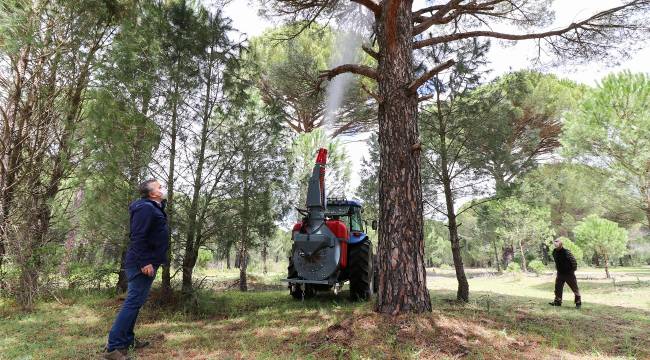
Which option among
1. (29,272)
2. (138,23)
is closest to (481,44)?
(138,23)

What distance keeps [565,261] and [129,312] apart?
328 inches

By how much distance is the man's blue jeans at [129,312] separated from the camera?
3.19 metres

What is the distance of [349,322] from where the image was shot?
12.5 ft

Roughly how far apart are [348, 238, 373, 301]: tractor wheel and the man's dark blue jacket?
4114mm

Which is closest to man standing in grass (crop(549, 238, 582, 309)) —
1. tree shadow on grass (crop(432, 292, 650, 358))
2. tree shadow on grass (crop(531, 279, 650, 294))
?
tree shadow on grass (crop(432, 292, 650, 358))

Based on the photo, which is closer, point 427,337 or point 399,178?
point 427,337

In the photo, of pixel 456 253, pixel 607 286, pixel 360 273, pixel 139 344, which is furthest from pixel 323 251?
pixel 607 286

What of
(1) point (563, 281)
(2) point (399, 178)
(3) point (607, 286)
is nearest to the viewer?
(2) point (399, 178)

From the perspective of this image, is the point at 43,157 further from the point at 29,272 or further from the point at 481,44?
the point at 481,44

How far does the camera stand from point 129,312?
10.7ft

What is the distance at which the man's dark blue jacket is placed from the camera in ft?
11.0

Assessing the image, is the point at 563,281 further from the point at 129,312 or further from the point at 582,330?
the point at 129,312

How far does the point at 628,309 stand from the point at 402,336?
6628 mm

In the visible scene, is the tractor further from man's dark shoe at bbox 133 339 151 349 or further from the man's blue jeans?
the man's blue jeans
